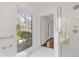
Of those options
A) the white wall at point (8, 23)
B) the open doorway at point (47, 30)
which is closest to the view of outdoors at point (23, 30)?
the white wall at point (8, 23)

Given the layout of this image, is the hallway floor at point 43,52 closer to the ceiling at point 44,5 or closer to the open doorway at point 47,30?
the open doorway at point 47,30

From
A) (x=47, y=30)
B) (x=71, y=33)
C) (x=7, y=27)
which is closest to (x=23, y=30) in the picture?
(x=7, y=27)

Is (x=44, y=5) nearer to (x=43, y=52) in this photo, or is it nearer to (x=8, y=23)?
(x=8, y=23)

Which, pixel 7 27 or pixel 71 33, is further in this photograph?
pixel 71 33

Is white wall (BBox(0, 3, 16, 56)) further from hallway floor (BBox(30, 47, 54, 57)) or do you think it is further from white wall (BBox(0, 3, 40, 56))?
hallway floor (BBox(30, 47, 54, 57))

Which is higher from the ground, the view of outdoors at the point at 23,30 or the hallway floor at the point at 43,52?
the view of outdoors at the point at 23,30

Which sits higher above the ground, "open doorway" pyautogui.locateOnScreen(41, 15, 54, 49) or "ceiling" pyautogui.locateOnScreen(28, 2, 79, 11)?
"ceiling" pyautogui.locateOnScreen(28, 2, 79, 11)

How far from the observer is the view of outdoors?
1.07 meters

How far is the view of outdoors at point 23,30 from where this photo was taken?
1.07m

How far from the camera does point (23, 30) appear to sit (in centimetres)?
110

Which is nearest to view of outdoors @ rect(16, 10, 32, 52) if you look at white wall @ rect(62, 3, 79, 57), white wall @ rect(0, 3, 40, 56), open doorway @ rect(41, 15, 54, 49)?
white wall @ rect(0, 3, 40, 56)

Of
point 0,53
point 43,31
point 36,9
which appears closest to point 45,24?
point 43,31

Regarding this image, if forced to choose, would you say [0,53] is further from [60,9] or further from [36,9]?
[60,9]

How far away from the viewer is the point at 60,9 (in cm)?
116
